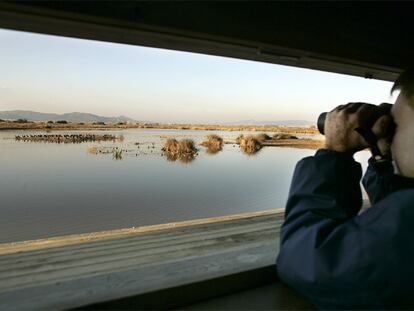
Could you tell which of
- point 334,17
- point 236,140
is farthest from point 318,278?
point 236,140

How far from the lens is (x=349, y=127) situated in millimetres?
837

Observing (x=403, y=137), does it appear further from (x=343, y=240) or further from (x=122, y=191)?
(x=122, y=191)

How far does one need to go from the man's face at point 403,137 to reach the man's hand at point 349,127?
5 centimetres

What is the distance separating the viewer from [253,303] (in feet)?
3.19

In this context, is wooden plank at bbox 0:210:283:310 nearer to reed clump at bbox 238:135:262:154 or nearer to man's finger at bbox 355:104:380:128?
man's finger at bbox 355:104:380:128

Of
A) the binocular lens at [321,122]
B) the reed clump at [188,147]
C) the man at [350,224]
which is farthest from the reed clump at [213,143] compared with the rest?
the man at [350,224]

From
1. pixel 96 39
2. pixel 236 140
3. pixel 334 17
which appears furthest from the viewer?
pixel 236 140

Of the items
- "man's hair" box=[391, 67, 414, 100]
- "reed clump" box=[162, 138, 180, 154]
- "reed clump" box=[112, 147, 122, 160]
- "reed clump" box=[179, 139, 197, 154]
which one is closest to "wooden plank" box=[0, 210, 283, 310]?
"man's hair" box=[391, 67, 414, 100]

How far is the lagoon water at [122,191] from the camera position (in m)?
6.34

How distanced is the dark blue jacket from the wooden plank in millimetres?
322

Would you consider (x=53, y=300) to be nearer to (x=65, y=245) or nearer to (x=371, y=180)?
(x=371, y=180)

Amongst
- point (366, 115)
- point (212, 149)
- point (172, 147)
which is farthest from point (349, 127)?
point (212, 149)

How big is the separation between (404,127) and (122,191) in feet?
32.0

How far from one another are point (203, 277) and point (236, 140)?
76.2 ft
